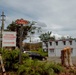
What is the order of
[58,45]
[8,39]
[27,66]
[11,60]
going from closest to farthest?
[27,66] → [11,60] → [8,39] → [58,45]

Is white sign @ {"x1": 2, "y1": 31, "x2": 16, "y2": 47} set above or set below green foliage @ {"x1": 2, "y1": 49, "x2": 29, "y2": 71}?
above

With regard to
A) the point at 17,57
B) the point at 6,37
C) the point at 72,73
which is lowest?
the point at 72,73

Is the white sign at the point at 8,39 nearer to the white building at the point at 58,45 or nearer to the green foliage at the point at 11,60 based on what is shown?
the green foliage at the point at 11,60

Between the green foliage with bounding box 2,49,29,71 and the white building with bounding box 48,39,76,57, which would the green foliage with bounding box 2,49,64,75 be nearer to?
the green foliage with bounding box 2,49,29,71

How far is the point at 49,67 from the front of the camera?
11.8 meters

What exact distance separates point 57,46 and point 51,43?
9.99ft

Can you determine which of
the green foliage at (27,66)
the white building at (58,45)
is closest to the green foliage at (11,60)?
the green foliage at (27,66)

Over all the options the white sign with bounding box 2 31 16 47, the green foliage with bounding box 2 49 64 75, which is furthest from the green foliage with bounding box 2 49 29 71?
the white sign with bounding box 2 31 16 47

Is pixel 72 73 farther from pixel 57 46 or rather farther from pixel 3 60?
pixel 57 46

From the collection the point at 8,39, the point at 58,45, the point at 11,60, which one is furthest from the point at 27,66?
the point at 58,45

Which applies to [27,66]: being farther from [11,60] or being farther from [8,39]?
[8,39]

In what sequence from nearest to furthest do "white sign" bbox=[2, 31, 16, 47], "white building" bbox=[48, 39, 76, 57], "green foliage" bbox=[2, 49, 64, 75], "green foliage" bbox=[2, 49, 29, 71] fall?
"green foliage" bbox=[2, 49, 64, 75] → "green foliage" bbox=[2, 49, 29, 71] → "white sign" bbox=[2, 31, 16, 47] → "white building" bbox=[48, 39, 76, 57]

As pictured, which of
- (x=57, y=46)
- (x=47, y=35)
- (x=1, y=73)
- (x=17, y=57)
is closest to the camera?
(x=1, y=73)

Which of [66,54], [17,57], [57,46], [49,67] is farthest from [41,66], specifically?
[57,46]
